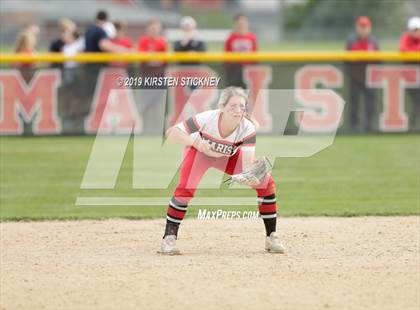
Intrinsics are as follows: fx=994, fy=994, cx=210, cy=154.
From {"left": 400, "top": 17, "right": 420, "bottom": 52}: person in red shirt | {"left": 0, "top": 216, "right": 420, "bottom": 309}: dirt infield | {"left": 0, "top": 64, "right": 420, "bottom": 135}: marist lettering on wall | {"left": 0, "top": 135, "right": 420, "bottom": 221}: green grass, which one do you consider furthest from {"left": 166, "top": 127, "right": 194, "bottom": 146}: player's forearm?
{"left": 400, "top": 17, "right": 420, "bottom": 52}: person in red shirt

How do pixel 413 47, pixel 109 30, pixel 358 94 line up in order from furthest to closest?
pixel 109 30
pixel 413 47
pixel 358 94

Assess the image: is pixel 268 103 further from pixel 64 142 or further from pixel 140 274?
pixel 140 274

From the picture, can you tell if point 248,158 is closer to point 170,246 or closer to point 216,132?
point 216,132

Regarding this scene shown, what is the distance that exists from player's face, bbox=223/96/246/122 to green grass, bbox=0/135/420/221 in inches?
123

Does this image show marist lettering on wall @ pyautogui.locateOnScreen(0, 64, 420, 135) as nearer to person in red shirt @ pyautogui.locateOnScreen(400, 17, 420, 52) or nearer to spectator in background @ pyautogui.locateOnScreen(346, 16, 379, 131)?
spectator in background @ pyautogui.locateOnScreen(346, 16, 379, 131)

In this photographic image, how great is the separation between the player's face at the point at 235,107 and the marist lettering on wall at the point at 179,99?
8.86m

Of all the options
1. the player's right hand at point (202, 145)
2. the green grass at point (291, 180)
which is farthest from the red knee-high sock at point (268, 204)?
the green grass at point (291, 180)

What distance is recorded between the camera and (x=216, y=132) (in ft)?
29.6

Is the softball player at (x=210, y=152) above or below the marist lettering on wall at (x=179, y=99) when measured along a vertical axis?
above

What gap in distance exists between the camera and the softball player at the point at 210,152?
8992 mm

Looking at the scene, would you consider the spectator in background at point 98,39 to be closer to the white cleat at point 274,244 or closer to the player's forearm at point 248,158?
the player's forearm at point 248,158

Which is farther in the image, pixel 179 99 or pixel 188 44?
pixel 188 44

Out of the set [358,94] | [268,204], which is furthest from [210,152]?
[358,94]

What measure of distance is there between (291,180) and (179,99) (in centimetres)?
455
